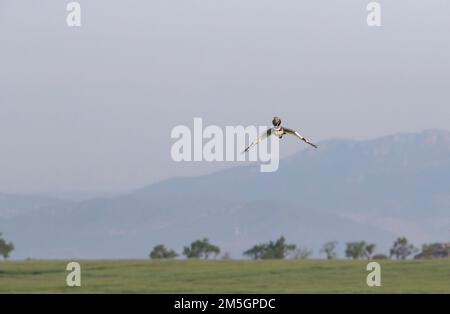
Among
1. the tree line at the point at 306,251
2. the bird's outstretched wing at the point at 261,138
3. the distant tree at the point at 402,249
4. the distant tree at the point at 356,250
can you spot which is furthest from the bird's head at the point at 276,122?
the distant tree at the point at 356,250

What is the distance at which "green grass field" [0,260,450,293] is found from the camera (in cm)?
8706

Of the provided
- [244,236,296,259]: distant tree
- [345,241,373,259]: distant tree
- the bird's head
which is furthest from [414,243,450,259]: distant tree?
the bird's head

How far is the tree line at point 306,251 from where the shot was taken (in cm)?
13730

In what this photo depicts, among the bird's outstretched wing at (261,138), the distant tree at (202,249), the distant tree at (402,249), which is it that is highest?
the distant tree at (202,249)

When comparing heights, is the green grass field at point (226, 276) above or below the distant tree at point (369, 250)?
below

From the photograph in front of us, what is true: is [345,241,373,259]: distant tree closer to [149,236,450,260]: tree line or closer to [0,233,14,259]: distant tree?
[149,236,450,260]: tree line

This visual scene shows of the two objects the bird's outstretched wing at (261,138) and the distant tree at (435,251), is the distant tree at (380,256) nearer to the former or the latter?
the distant tree at (435,251)

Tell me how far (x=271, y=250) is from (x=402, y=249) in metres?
19.6

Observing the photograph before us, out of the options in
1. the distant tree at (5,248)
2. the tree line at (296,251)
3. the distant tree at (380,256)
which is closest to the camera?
the distant tree at (380,256)

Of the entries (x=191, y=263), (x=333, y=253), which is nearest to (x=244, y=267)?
(x=191, y=263)

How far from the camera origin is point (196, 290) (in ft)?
287
